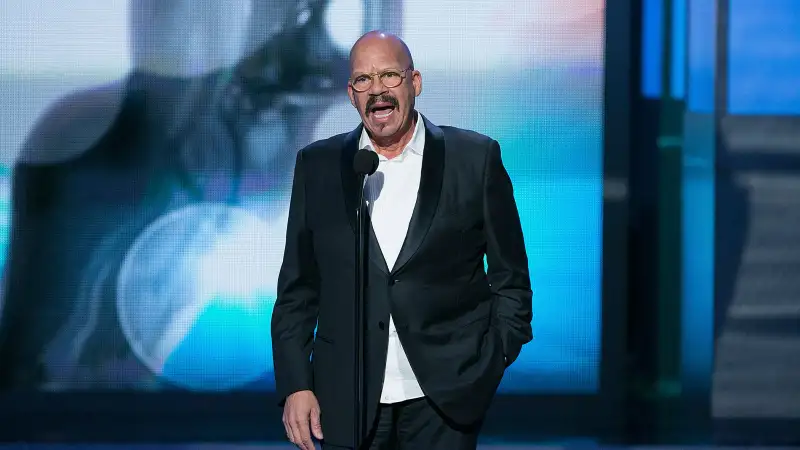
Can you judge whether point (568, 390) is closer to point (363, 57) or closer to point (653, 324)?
point (653, 324)

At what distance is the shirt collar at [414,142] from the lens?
2.26m

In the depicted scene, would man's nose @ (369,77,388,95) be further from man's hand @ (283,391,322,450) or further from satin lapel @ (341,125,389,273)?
man's hand @ (283,391,322,450)

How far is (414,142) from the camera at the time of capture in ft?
7.42

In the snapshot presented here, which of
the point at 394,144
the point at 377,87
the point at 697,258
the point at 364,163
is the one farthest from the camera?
the point at 697,258

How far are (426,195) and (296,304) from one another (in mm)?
363

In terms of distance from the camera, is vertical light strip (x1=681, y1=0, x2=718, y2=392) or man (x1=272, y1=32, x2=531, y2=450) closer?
man (x1=272, y1=32, x2=531, y2=450)

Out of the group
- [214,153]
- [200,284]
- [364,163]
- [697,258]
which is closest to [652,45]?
[697,258]

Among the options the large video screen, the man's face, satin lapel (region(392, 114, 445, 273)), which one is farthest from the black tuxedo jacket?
the large video screen

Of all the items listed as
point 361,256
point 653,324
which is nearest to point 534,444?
point 653,324

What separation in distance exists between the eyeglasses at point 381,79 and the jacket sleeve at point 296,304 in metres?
0.27

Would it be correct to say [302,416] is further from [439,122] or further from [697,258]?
[697,258]

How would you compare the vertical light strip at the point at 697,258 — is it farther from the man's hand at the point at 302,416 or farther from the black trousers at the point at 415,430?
the man's hand at the point at 302,416

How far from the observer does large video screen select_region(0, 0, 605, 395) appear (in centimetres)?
467

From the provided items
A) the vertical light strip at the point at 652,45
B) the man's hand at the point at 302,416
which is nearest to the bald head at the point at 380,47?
the man's hand at the point at 302,416
